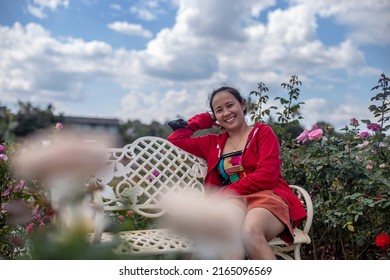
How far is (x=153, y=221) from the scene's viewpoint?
2945 mm

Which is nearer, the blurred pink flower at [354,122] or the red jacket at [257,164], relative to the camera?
the red jacket at [257,164]

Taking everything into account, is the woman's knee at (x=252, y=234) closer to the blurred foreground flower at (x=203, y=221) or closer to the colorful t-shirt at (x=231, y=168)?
the colorful t-shirt at (x=231, y=168)

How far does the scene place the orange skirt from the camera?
88.1 inches

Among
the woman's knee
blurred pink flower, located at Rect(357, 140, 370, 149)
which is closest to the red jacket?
the woman's knee

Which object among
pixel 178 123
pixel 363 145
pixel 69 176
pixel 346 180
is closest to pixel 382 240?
pixel 346 180

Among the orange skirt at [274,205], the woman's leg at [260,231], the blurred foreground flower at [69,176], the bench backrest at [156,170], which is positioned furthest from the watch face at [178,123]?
the blurred foreground flower at [69,176]

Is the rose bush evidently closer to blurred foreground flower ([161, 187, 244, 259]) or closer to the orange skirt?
the orange skirt

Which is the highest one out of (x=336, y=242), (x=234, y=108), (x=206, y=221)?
(x=234, y=108)

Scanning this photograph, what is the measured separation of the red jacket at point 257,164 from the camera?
2.33 metres

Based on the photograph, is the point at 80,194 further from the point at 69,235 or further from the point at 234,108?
the point at 234,108

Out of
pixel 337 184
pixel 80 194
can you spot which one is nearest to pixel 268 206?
pixel 337 184
